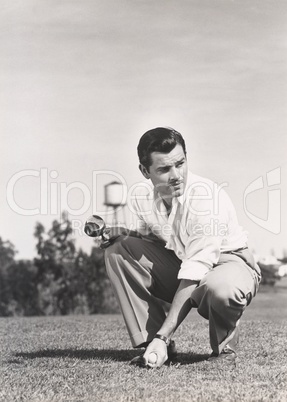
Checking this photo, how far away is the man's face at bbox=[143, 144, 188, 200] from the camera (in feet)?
11.0

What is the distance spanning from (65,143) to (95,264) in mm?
4673

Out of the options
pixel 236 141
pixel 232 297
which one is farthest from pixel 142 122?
pixel 232 297

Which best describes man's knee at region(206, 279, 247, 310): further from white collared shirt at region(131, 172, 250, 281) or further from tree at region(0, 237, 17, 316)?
tree at region(0, 237, 17, 316)

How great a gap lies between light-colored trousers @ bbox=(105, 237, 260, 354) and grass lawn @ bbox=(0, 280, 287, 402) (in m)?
0.20

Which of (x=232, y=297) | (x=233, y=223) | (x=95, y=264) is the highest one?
(x=233, y=223)

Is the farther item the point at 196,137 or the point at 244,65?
the point at 196,137

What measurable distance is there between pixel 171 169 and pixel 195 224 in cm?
30

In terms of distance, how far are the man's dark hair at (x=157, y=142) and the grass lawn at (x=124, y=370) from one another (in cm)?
105

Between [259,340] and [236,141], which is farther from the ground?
[236,141]

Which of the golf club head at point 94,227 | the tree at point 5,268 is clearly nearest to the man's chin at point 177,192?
the golf club head at point 94,227

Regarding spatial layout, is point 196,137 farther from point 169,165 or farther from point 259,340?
point 169,165

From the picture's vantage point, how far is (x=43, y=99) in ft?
18.8

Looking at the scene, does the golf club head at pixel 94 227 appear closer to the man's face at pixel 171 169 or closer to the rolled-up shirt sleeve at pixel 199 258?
the man's face at pixel 171 169

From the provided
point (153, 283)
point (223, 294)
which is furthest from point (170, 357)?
point (223, 294)
